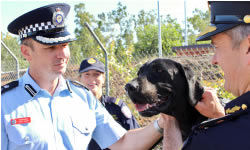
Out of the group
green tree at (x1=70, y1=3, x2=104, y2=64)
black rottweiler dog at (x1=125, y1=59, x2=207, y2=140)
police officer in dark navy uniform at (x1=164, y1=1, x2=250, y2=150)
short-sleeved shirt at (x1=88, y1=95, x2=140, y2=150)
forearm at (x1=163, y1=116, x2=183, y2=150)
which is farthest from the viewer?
green tree at (x1=70, y1=3, x2=104, y2=64)

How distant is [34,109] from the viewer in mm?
2188

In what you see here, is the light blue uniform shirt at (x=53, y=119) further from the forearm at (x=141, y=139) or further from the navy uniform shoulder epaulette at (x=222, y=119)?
the navy uniform shoulder epaulette at (x=222, y=119)

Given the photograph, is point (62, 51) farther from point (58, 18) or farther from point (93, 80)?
point (93, 80)

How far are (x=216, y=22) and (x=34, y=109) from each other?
1534mm

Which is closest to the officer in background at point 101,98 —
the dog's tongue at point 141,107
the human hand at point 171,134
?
the dog's tongue at point 141,107

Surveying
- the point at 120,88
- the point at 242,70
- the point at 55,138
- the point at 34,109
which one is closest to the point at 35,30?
the point at 34,109

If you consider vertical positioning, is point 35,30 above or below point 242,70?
above

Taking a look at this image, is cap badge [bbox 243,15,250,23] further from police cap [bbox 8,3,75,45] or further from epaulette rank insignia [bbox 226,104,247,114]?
police cap [bbox 8,3,75,45]

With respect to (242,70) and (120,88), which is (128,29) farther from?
(242,70)

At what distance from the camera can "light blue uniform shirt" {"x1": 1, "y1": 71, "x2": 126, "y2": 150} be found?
2.06m

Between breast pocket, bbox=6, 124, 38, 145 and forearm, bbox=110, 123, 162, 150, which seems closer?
breast pocket, bbox=6, 124, 38, 145

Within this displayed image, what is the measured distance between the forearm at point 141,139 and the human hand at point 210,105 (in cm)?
46

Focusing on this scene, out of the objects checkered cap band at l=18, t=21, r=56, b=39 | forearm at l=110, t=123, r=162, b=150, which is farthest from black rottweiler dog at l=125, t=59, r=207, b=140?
checkered cap band at l=18, t=21, r=56, b=39

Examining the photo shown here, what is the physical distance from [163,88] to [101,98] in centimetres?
148
